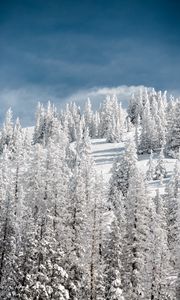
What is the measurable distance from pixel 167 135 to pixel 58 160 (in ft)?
271

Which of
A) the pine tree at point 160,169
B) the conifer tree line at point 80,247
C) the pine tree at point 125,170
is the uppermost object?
the pine tree at point 160,169

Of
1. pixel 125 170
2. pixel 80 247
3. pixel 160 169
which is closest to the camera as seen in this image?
pixel 80 247

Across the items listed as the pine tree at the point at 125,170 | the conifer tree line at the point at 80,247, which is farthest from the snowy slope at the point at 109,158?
the conifer tree line at the point at 80,247

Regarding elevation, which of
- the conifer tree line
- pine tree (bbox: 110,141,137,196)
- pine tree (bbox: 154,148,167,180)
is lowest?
the conifer tree line

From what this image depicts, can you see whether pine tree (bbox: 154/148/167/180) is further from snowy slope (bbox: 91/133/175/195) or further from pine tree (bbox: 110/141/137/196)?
pine tree (bbox: 110/141/137/196)

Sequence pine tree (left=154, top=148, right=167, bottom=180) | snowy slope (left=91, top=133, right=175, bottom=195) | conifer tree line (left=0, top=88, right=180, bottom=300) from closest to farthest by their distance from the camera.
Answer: conifer tree line (left=0, top=88, right=180, bottom=300), pine tree (left=154, top=148, right=167, bottom=180), snowy slope (left=91, top=133, right=175, bottom=195)

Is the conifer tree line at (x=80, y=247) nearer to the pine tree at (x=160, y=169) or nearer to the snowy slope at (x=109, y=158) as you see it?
the snowy slope at (x=109, y=158)

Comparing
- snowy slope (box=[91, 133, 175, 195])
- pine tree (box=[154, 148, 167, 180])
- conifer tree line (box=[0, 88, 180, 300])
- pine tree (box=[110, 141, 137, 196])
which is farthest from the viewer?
snowy slope (box=[91, 133, 175, 195])

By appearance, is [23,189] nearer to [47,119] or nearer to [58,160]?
[58,160]

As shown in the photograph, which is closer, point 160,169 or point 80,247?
point 80,247

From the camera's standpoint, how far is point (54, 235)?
45844mm

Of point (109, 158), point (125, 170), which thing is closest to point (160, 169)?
point (125, 170)

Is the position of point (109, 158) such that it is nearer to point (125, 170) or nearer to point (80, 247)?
point (125, 170)

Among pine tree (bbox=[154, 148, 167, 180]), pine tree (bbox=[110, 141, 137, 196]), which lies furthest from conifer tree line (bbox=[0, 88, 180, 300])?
pine tree (bbox=[154, 148, 167, 180])
